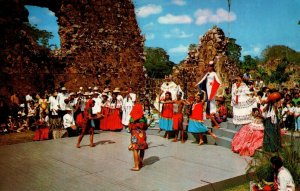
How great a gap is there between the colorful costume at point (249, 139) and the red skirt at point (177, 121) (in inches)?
76.4

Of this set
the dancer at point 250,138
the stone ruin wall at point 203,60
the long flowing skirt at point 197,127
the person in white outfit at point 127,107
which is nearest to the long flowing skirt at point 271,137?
the dancer at point 250,138

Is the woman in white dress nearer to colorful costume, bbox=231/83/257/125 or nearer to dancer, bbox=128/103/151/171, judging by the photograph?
colorful costume, bbox=231/83/257/125

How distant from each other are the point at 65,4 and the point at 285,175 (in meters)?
14.0

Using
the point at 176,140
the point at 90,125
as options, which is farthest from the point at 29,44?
the point at 176,140

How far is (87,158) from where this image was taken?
8.09m

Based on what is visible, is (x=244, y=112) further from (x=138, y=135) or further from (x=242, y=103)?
(x=138, y=135)

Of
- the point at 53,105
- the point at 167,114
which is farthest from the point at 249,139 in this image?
the point at 53,105

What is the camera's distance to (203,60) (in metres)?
22.6

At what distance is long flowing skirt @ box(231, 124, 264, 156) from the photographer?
8.33 metres

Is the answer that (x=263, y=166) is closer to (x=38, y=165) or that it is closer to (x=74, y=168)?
(x=74, y=168)

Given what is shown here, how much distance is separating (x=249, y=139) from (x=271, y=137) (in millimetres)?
1465

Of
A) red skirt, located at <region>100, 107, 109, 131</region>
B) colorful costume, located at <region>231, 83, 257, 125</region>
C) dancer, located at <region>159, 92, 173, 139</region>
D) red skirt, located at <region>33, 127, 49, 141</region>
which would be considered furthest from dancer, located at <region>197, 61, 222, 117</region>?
red skirt, located at <region>33, 127, 49, 141</region>

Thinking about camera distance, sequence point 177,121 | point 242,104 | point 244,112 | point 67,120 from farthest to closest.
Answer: point 67,120 < point 177,121 < point 242,104 < point 244,112

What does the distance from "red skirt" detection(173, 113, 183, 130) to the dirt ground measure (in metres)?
4.69
